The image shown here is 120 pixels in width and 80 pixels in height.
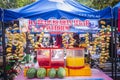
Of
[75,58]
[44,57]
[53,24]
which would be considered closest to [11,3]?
[53,24]

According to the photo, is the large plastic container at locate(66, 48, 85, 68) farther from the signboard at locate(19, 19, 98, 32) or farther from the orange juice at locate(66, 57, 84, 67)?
the signboard at locate(19, 19, 98, 32)

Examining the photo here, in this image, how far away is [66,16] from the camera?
6.39m

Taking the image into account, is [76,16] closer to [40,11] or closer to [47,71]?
[40,11]

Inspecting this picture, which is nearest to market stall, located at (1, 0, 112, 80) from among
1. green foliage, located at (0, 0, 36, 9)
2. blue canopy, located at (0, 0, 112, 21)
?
blue canopy, located at (0, 0, 112, 21)

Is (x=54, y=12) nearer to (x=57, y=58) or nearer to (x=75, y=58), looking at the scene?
(x=57, y=58)

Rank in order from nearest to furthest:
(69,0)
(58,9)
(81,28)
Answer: (58,9) → (81,28) → (69,0)

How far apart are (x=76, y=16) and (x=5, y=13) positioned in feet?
5.23

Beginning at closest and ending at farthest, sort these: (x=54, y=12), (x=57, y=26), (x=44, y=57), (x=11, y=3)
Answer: (x=54, y=12) → (x=44, y=57) → (x=57, y=26) → (x=11, y=3)

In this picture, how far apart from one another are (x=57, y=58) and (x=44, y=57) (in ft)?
0.96

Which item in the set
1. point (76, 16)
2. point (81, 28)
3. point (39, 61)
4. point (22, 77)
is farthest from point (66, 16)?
point (22, 77)

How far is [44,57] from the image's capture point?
21.5 ft

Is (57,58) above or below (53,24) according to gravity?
below

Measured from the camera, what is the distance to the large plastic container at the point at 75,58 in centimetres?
655

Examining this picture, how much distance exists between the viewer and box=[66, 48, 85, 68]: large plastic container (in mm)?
6555
